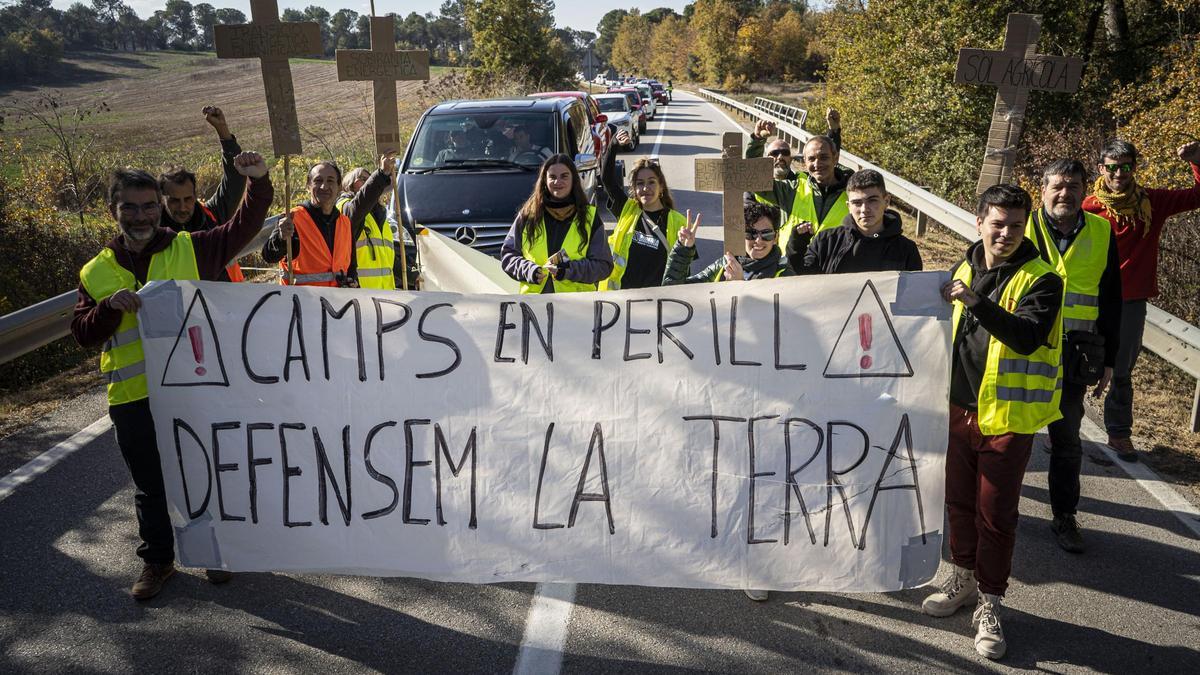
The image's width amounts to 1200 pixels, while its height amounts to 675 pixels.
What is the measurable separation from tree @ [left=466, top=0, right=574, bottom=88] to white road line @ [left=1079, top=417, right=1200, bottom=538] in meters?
27.3

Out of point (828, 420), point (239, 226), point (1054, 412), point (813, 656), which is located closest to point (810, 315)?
point (828, 420)

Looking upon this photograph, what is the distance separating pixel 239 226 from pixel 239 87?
2562 inches

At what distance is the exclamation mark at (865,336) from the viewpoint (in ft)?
11.6

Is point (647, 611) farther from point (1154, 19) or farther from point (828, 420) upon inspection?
point (1154, 19)

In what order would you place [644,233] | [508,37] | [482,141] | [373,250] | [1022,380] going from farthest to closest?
[508,37] → [482,141] → [373,250] → [644,233] → [1022,380]

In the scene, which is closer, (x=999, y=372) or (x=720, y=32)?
(x=999, y=372)

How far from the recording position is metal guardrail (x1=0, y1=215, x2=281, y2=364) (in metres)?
5.40

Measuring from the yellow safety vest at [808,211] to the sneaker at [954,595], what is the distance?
6.80 feet

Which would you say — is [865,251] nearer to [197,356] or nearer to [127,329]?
[197,356]

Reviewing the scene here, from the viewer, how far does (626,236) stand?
4.93 meters

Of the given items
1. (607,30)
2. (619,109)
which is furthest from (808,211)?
(607,30)

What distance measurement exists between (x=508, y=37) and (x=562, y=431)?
31061 millimetres

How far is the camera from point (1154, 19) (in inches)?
612

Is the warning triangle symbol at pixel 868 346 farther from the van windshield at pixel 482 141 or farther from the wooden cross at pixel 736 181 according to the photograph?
the van windshield at pixel 482 141
